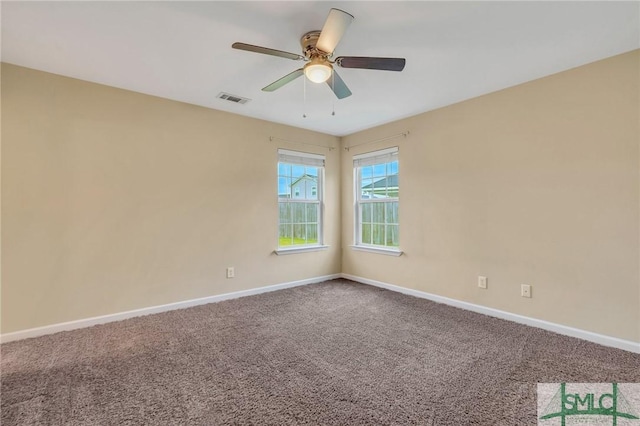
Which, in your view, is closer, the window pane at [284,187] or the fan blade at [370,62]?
the fan blade at [370,62]

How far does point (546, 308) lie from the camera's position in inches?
107

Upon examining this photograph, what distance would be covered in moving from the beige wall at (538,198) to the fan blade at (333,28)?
6.90ft

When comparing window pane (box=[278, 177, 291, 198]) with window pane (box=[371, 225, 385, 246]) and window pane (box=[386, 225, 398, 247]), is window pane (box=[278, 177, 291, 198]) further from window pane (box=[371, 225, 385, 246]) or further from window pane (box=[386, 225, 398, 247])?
window pane (box=[386, 225, 398, 247])

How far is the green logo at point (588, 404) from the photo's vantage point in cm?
158

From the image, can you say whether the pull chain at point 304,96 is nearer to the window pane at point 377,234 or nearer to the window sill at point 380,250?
the window pane at point 377,234

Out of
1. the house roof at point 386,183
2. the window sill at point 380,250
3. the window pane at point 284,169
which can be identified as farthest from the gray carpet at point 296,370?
the window pane at point 284,169

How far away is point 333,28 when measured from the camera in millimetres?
1724

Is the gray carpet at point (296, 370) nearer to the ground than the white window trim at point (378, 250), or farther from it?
nearer to the ground

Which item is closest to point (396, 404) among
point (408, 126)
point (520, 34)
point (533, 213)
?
point (533, 213)

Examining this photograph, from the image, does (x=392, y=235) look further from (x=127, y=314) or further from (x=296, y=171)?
(x=127, y=314)

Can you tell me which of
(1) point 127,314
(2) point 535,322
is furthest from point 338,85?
(1) point 127,314

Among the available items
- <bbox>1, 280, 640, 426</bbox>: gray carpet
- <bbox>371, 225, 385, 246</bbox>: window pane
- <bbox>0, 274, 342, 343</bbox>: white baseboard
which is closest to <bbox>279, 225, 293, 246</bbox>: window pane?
<bbox>0, 274, 342, 343</bbox>: white baseboard

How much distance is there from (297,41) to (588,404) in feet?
9.69

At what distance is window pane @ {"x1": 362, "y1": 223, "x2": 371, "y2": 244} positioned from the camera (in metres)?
4.51
